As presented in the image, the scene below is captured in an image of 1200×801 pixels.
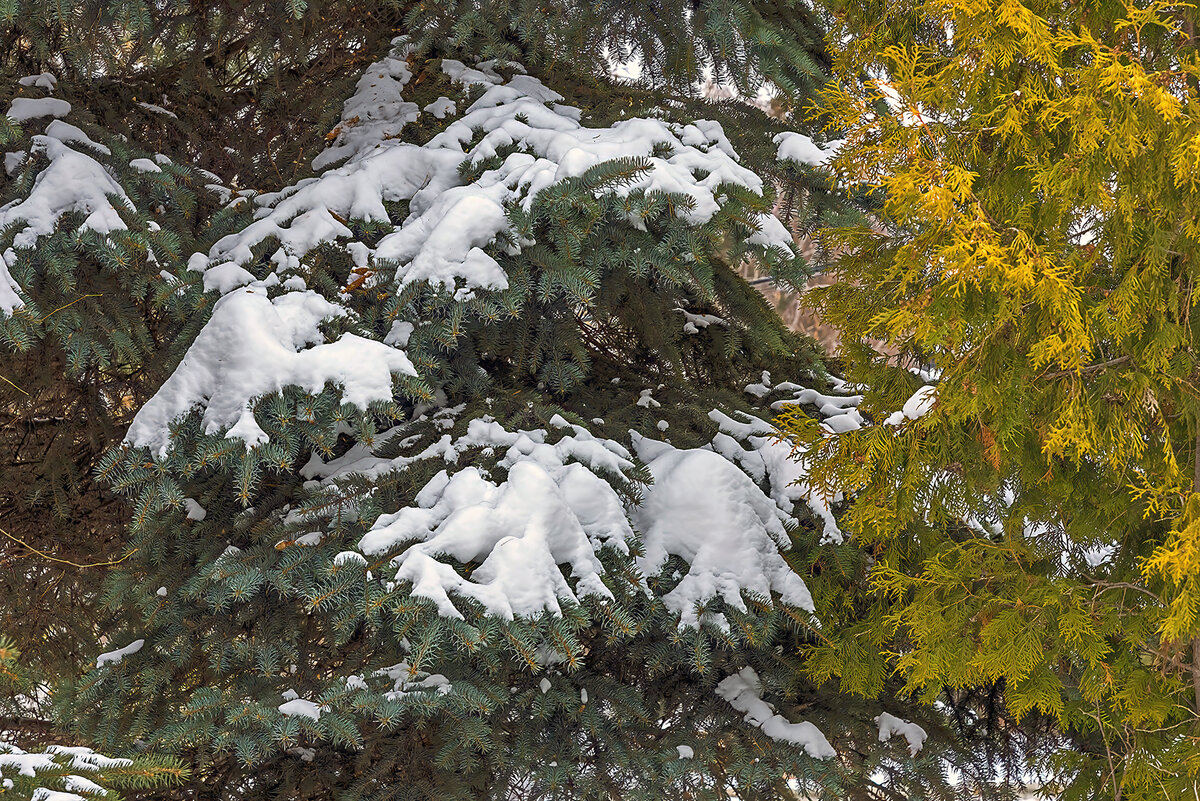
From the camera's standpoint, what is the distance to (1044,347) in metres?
2.34

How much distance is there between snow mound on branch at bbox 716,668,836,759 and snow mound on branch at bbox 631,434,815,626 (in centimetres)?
38

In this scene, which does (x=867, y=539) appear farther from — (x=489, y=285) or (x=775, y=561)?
(x=489, y=285)

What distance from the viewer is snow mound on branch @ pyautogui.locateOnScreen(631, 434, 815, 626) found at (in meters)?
3.10

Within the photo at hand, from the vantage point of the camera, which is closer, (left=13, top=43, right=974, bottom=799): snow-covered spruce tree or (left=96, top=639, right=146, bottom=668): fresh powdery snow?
(left=13, top=43, right=974, bottom=799): snow-covered spruce tree

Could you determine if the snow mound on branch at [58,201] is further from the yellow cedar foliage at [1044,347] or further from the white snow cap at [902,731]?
the white snow cap at [902,731]

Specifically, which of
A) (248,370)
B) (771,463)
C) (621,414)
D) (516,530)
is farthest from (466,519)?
(771,463)

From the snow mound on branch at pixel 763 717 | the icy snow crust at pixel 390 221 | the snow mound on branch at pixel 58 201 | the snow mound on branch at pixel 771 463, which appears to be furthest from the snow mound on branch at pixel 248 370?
the snow mound on branch at pixel 763 717

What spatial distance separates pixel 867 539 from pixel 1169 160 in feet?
4.91

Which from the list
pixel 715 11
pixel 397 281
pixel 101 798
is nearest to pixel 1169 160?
pixel 715 11

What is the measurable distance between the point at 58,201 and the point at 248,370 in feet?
3.36

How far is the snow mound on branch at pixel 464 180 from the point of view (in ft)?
10.2

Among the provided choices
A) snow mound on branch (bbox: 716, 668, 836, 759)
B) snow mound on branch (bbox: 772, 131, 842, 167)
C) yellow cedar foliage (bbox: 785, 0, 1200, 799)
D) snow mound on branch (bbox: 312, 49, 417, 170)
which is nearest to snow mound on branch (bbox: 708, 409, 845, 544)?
yellow cedar foliage (bbox: 785, 0, 1200, 799)

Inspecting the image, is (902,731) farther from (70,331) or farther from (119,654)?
(70,331)

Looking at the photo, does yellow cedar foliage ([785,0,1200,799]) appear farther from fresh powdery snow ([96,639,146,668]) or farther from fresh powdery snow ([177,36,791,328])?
fresh powdery snow ([96,639,146,668])
